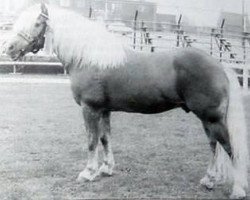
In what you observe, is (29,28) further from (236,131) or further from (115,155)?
(236,131)

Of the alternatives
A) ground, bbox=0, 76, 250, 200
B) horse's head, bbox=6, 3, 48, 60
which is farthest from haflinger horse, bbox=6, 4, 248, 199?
ground, bbox=0, 76, 250, 200

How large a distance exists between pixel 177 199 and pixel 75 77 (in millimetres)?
1877

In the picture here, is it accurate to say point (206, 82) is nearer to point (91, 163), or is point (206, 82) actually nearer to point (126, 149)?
point (91, 163)

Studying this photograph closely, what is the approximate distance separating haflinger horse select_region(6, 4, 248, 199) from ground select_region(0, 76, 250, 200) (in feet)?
1.21

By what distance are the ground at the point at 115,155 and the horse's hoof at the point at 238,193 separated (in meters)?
0.19

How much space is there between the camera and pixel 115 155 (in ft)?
22.4

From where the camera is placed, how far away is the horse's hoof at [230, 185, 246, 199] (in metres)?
5.02

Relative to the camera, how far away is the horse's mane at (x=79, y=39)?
17.5 ft

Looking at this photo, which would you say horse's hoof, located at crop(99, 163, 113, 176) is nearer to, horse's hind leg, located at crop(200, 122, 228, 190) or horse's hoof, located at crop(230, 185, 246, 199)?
horse's hind leg, located at crop(200, 122, 228, 190)

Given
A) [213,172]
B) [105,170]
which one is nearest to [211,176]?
[213,172]

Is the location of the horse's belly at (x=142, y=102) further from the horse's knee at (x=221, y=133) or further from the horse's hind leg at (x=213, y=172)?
the horse's hind leg at (x=213, y=172)

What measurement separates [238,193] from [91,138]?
1860 millimetres

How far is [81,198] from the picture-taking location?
494 centimetres

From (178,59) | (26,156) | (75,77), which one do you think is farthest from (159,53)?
(26,156)
